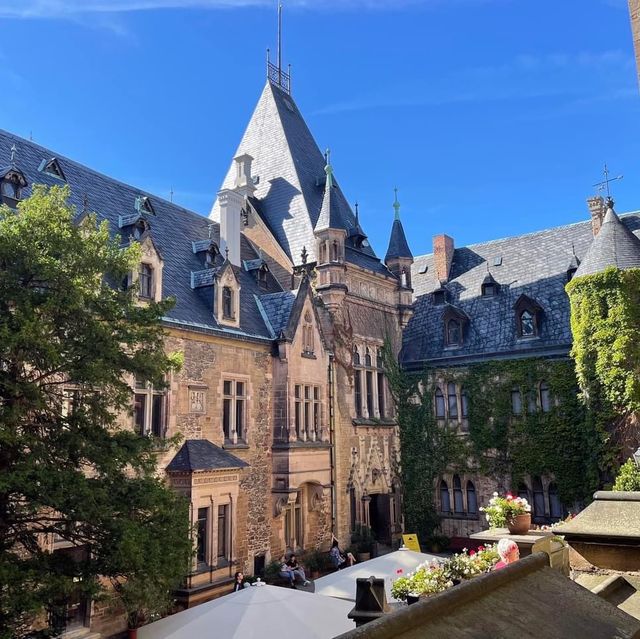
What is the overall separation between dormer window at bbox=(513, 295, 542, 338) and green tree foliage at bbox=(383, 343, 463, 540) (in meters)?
4.51

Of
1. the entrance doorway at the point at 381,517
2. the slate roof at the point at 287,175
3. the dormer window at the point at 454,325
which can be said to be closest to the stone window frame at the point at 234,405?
the slate roof at the point at 287,175

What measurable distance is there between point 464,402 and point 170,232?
1403cm

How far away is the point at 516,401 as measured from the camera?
24719 mm

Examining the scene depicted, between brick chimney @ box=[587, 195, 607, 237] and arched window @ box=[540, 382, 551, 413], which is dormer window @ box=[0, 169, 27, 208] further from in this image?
brick chimney @ box=[587, 195, 607, 237]

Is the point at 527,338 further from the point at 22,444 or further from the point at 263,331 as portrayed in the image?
the point at 22,444

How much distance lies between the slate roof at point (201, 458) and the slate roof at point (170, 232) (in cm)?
336

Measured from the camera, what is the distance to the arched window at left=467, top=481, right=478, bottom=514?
82.3 feet

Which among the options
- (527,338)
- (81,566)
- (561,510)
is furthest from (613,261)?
(81,566)

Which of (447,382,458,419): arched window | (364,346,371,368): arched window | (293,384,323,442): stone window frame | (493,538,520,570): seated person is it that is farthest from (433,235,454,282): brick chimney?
(493,538,520,570): seated person

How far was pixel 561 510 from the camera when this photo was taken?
23156 mm

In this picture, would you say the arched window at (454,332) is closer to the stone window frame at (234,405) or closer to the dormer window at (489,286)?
the dormer window at (489,286)

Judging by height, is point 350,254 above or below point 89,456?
above

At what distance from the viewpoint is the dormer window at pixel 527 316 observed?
25125 mm

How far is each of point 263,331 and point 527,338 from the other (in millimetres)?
11385
